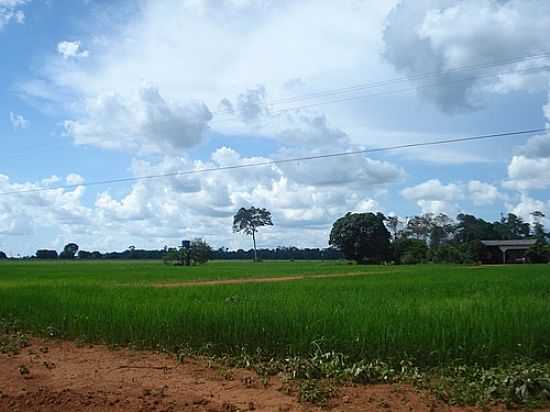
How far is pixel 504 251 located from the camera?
93.7 metres

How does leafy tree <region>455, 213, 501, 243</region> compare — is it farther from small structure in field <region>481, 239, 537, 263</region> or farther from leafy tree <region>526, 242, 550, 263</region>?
leafy tree <region>526, 242, 550, 263</region>

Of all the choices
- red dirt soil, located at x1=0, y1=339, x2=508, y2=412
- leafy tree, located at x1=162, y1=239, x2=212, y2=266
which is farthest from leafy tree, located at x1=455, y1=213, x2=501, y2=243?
red dirt soil, located at x1=0, y1=339, x2=508, y2=412

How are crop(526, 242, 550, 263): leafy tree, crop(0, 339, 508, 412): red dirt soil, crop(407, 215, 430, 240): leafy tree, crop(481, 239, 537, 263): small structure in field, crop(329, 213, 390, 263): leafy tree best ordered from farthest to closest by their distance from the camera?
crop(407, 215, 430, 240): leafy tree
crop(481, 239, 537, 263): small structure in field
crop(329, 213, 390, 263): leafy tree
crop(526, 242, 550, 263): leafy tree
crop(0, 339, 508, 412): red dirt soil

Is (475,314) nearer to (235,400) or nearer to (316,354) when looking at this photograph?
(316,354)

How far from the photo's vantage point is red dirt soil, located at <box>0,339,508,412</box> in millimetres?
7312

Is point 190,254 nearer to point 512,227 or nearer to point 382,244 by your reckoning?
point 382,244

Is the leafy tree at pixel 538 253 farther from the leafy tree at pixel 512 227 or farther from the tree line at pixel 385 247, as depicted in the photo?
the leafy tree at pixel 512 227

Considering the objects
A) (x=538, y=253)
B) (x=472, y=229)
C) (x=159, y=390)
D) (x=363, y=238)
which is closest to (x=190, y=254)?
(x=363, y=238)

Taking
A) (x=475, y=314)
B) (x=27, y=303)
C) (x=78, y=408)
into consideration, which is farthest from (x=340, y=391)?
(x=27, y=303)

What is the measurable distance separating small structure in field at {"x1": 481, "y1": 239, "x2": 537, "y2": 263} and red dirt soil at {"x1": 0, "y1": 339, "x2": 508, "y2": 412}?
87172 mm

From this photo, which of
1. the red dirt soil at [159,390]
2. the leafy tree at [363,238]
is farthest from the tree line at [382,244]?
the red dirt soil at [159,390]

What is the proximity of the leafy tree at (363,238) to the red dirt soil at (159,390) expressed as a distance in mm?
77419

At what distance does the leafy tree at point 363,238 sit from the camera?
3408 inches

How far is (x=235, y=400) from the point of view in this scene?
25.0ft
